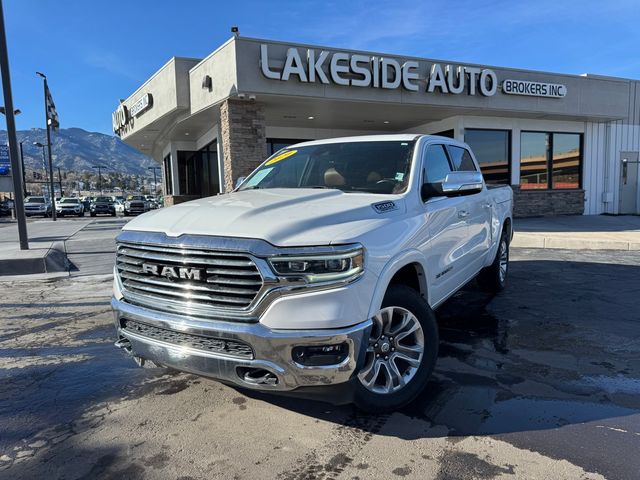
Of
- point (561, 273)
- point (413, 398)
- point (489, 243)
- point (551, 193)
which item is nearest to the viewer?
point (413, 398)

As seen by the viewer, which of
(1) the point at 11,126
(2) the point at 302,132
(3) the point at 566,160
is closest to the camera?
(1) the point at 11,126

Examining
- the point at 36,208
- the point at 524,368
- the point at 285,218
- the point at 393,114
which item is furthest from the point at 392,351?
the point at 36,208

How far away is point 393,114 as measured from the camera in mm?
15734

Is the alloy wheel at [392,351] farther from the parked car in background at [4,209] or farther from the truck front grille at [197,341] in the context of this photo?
the parked car in background at [4,209]

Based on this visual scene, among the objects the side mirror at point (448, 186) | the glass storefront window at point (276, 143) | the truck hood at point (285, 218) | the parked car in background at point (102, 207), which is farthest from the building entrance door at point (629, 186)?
the parked car in background at point (102, 207)

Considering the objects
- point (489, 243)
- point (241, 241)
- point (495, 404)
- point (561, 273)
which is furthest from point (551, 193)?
point (241, 241)

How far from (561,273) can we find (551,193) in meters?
12.0

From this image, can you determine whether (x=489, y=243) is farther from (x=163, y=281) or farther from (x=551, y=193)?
(x=551, y=193)

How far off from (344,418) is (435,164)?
96.5 inches

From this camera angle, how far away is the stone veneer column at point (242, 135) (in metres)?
12.7

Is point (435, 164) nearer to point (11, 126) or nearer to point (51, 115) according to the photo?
point (11, 126)

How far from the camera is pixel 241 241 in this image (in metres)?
2.64

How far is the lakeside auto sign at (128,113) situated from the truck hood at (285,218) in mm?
14669

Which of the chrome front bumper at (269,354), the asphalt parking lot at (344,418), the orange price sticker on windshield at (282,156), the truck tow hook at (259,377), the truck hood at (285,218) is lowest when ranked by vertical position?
the asphalt parking lot at (344,418)
